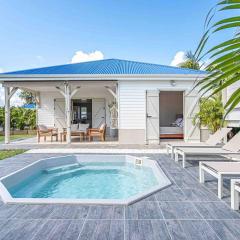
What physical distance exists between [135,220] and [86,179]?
331 centimetres

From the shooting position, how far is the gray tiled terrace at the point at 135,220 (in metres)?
2.41

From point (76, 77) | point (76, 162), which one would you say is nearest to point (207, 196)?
point (76, 162)

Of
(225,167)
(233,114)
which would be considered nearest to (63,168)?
(225,167)

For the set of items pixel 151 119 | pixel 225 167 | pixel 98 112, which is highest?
pixel 98 112

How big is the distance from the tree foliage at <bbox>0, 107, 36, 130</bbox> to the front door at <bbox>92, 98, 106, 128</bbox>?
5.27m

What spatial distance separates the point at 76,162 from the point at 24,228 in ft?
14.4

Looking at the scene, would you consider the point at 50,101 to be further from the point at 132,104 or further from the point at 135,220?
the point at 135,220

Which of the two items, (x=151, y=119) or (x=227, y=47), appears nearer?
(x=227, y=47)

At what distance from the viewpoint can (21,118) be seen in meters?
15.9

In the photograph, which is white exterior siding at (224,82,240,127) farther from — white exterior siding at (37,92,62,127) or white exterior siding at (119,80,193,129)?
white exterior siding at (37,92,62,127)

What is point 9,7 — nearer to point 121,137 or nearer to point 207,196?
point 121,137

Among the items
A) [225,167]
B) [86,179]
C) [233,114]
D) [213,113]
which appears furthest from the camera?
[213,113]

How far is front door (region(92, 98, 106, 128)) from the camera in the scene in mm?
14094

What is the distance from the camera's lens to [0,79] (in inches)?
395
